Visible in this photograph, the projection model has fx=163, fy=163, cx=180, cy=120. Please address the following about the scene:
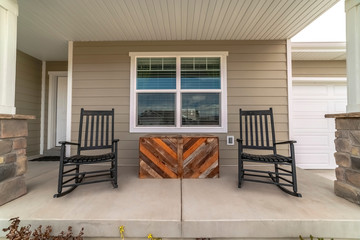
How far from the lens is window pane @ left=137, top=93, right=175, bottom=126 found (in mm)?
3098

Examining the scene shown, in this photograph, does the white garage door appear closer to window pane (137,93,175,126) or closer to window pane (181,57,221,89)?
window pane (181,57,221,89)

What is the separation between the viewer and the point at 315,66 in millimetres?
3553

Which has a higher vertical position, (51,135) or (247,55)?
(247,55)

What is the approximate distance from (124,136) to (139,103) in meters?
0.68

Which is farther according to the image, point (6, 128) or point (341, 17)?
point (341, 17)

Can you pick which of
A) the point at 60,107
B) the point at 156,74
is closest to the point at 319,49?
the point at 156,74

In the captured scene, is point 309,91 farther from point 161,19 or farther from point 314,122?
point 161,19

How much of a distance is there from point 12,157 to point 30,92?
109 inches

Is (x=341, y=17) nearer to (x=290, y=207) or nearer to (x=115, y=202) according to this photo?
(x=290, y=207)

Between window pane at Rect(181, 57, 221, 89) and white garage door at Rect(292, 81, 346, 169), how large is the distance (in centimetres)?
185

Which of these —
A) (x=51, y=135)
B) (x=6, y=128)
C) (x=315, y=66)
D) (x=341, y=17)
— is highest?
(x=341, y=17)

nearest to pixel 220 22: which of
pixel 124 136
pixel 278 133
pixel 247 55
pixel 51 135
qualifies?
pixel 247 55

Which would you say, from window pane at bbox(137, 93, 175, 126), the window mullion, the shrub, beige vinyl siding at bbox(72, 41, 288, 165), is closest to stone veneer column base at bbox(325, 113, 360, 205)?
beige vinyl siding at bbox(72, 41, 288, 165)

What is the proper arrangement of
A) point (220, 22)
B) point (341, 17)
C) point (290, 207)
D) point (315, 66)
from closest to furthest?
point (290, 207) → point (220, 22) → point (341, 17) → point (315, 66)
